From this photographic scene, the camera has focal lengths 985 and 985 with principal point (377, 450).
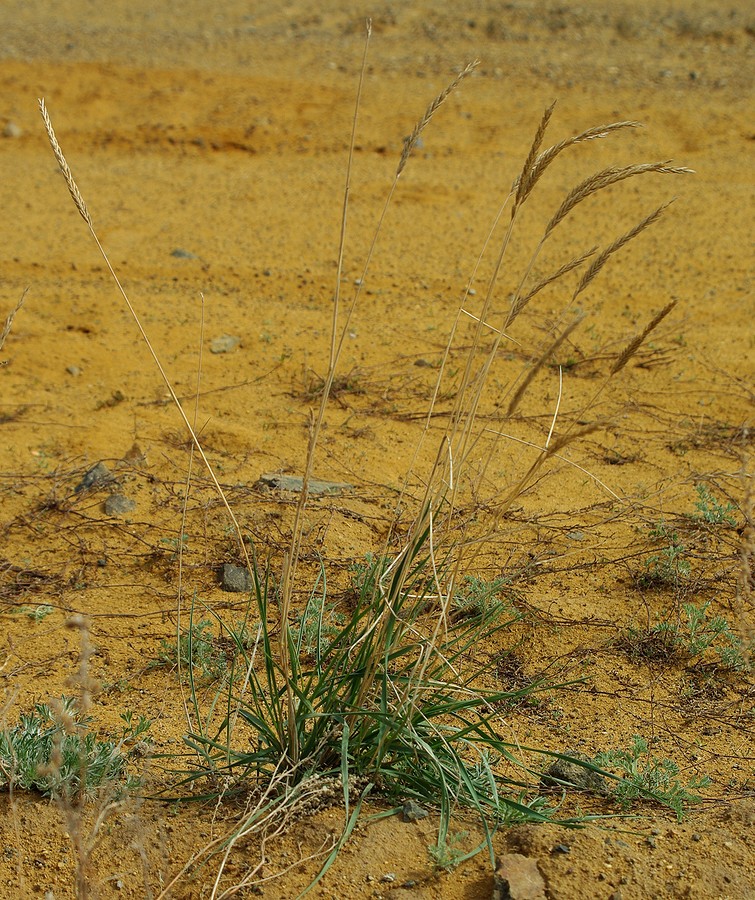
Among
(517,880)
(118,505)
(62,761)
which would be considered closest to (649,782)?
(517,880)

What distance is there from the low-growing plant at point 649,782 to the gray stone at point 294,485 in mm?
1596

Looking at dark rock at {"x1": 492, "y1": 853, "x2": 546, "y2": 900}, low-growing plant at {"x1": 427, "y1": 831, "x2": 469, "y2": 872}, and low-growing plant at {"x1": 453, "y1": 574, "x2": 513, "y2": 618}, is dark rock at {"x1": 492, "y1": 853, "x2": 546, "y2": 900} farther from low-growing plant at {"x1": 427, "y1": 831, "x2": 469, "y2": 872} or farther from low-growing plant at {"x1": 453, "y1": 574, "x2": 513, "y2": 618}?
low-growing plant at {"x1": 453, "y1": 574, "x2": 513, "y2": 618}

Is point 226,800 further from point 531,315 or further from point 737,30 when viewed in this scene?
point 737,30

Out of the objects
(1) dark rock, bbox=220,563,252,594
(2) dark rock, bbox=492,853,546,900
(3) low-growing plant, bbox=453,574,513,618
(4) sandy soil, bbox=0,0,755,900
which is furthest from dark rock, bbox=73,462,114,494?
(2) dark rock, bbox=492,853,546,900

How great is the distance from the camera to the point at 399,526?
3514mm

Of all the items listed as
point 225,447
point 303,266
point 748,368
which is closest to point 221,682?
point 225,447

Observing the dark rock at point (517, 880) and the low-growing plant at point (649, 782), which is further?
the low-growing plant at point (649, 782)

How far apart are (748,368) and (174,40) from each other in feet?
26.5

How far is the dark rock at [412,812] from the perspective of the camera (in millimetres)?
2143

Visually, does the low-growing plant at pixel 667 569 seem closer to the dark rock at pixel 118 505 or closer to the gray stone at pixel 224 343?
the dark rock at pixel 118 505

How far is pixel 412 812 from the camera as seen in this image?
2.14 meters

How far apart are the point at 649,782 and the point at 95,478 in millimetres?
2323

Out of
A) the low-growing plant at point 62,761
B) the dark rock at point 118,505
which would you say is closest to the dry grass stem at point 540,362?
the low-growing plant at point 62,761

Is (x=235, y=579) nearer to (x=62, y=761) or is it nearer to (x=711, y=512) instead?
(x=62, y=761)
